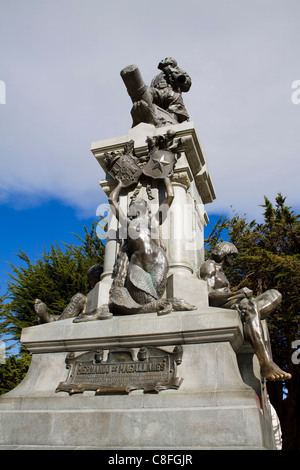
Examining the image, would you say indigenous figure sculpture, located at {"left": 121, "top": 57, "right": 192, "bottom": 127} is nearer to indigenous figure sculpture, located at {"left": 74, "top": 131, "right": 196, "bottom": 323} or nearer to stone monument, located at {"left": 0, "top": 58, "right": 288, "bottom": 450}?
stone monument, located at {"left": 0, "top": 58, "right": 288, "bottom": 450}

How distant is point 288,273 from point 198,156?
991 centimetres

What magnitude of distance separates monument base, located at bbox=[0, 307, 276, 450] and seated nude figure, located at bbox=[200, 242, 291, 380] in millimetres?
229

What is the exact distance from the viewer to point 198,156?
270 inches

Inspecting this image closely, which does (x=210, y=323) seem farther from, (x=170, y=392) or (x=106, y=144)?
(x=106, y=144)

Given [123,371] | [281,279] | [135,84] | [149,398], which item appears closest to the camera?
[149,398]

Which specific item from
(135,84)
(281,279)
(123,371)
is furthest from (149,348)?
(281,279)

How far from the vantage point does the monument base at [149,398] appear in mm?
3762

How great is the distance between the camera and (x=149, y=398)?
13.5ft

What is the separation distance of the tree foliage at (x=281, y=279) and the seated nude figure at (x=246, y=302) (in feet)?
30.0

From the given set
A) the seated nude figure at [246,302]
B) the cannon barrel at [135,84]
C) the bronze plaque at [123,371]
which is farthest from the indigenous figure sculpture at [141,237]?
the cannon barrel at [135,84]

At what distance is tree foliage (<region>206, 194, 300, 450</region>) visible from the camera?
15070 mm

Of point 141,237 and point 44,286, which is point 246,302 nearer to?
point 141,237

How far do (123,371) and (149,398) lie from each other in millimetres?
473

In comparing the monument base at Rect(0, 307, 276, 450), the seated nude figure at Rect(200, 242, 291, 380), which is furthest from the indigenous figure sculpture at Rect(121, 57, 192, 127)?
the monument base at Rect(0, 307, 276, 450)
